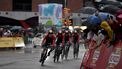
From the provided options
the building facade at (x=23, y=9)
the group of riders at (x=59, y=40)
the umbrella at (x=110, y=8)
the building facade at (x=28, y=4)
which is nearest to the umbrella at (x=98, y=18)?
the umbrella at (x=110, y=8)

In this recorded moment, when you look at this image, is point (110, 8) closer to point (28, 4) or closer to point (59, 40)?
point (59, 40)

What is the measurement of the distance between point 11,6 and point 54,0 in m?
7.04

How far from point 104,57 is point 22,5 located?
66.0 m

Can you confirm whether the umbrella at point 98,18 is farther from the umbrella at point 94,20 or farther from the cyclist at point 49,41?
the cyclist at point 49,41

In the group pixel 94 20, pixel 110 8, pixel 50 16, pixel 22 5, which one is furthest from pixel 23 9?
pixel 110 8

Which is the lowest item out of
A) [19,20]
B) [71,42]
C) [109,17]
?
[19,20]

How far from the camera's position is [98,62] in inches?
322

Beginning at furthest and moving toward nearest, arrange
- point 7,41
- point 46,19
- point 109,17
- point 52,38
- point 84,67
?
point 46,19 → point 7,41 → point 52,38 → point 84,67 → point 109,17

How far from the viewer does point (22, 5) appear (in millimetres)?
73438

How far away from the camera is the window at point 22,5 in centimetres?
7325

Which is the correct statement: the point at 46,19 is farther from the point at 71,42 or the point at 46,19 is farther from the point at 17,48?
the point at 71,42

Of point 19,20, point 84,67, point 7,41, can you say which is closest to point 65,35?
point 7,41

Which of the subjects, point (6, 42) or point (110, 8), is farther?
point (6, 42)

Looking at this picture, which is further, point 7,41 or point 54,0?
point 54,0
